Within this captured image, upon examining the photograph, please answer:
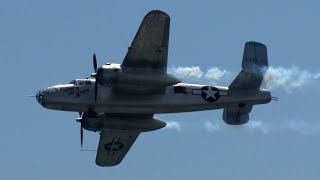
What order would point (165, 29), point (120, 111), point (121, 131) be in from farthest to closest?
point (121, 131) → point (120, 111) → point (165, 29)

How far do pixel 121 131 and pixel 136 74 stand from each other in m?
6.66

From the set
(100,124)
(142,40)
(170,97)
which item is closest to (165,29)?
(142,40)

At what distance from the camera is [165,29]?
44.3m

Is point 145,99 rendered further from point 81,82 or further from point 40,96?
point 40,96

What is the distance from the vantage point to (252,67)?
48219 millimetres

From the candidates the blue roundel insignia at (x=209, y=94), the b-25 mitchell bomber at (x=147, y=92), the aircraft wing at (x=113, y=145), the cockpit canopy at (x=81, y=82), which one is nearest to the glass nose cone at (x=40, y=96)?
the b-25 mitchell bomber at (x=147, y=92)

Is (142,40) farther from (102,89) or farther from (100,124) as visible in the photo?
(100,124)

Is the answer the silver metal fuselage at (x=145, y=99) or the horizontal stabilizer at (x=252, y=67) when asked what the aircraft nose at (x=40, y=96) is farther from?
the horizontal stabilizer at (x=252, y=67)

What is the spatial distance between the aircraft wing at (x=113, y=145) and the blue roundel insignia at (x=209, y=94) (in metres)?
5.36

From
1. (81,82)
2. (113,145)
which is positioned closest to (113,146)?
(113,145)

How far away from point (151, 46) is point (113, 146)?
10082mm

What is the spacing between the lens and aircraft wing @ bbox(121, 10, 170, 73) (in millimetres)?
43938

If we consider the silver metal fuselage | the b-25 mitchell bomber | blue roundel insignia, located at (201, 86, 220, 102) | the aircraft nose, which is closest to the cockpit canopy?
the b-25 mitchell bomber

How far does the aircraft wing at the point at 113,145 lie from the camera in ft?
170
